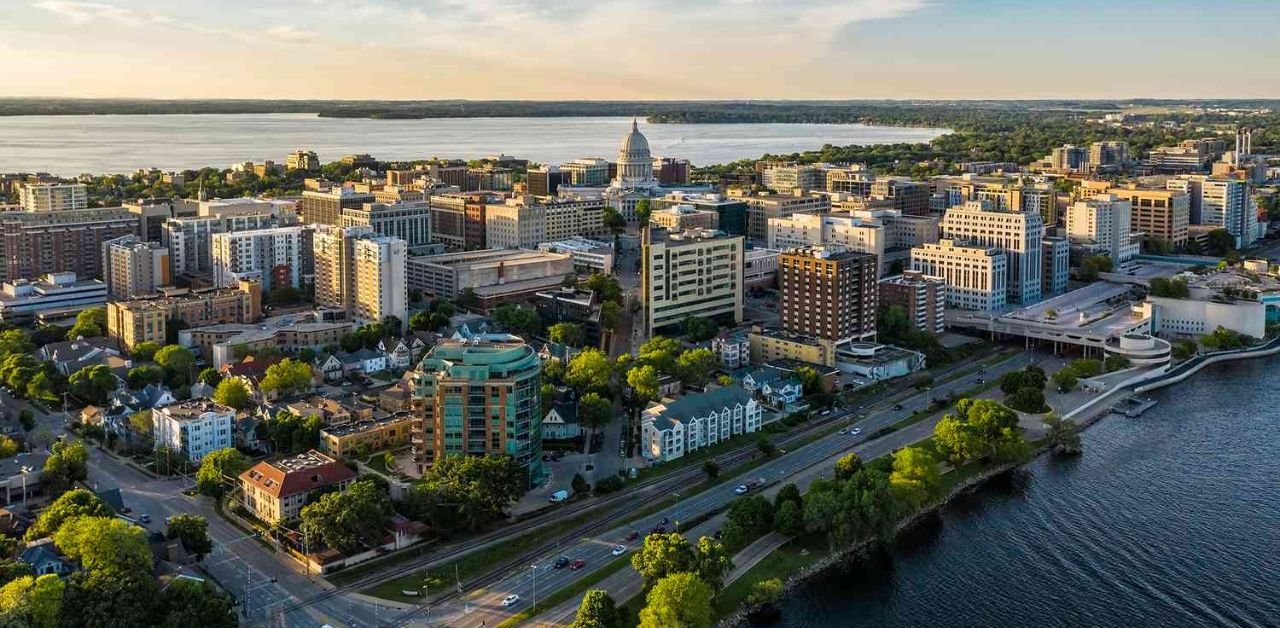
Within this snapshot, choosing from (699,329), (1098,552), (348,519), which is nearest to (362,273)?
(699,329)

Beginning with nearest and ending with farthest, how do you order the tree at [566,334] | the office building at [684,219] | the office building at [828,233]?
the tree at [566,334]
the office building at [828,233]
the office building at [684,219]

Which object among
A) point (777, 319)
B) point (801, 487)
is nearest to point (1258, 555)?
point (801, 487)

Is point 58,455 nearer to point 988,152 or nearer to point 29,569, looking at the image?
point 29,569

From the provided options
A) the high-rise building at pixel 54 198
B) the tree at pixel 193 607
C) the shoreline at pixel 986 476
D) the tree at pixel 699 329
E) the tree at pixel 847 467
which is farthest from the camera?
the high-rise building at pixel 54 198

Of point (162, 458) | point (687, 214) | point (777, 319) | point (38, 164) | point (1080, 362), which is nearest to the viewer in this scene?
point (162, 458)

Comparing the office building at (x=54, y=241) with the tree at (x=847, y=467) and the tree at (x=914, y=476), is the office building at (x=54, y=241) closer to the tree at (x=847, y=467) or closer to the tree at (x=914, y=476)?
the tree at (x=847, y=467)

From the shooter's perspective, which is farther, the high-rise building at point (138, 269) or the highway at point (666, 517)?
the high-rise building at point (138, 269)

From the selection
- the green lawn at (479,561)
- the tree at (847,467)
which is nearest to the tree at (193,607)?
the green lawn at (479,561)
